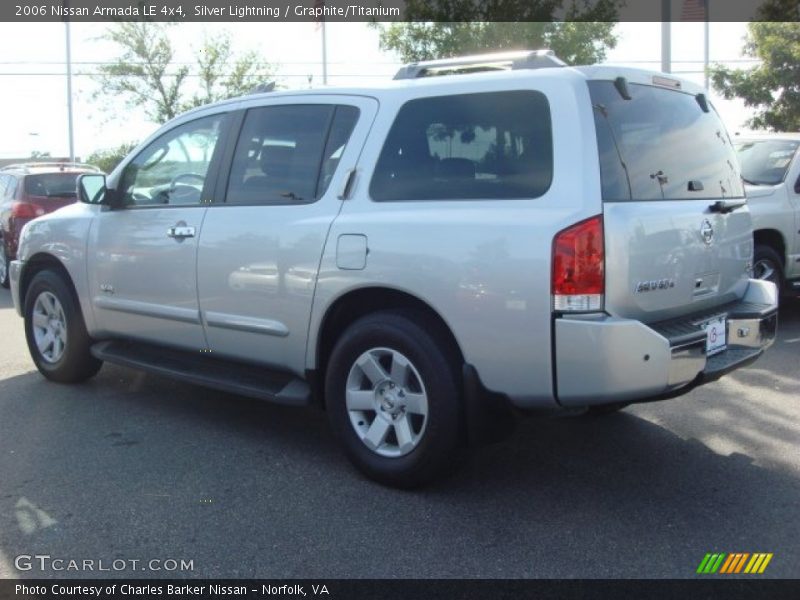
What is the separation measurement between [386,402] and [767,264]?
556 centimetres

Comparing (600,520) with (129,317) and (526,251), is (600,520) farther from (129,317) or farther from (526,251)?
(129,317)

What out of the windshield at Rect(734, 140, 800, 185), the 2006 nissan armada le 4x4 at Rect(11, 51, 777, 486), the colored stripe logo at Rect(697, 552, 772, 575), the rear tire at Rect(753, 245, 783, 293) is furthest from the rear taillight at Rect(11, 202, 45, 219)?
the colored stripe logo at Rect(697, 552, 772, 575)

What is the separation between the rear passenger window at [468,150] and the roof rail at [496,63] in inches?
12.2

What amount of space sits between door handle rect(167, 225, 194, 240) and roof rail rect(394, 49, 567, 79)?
153 centimetres

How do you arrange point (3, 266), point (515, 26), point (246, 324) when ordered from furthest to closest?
1. point (515, 26)
2. point (3, 266)
3. point (246, 324)

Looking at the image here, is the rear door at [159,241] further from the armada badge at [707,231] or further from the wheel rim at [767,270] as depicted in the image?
the wheel rim at [767,270]

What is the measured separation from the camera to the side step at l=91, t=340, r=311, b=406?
438cm

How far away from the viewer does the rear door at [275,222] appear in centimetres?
424

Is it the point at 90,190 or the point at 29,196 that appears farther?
the point at 29,196

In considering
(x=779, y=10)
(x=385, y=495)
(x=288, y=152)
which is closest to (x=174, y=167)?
(x=288, y=152)

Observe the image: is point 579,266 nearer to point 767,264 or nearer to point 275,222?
point 275,222

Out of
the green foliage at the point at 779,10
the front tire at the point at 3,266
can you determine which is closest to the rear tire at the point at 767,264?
the green foliage at the point at 779,10

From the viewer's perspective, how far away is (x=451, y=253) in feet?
12.0

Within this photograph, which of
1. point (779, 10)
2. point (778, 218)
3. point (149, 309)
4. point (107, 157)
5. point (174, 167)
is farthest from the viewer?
point (107, 157)
